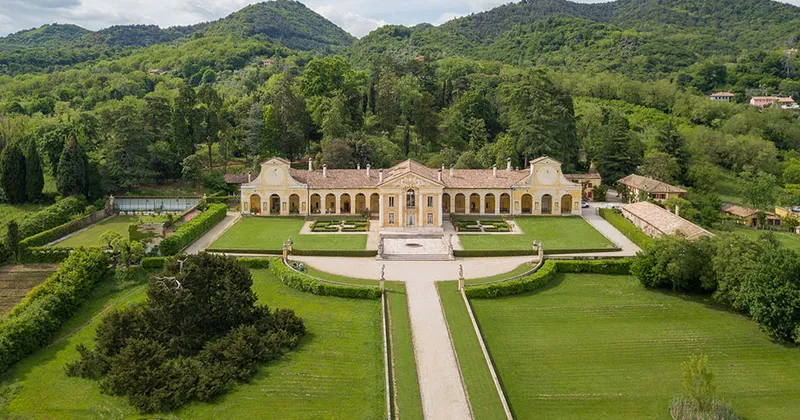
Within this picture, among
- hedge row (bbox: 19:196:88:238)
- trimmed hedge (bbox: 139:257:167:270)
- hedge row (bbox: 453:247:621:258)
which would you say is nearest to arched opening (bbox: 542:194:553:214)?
hedge row (bbox: 453:247:621:258)

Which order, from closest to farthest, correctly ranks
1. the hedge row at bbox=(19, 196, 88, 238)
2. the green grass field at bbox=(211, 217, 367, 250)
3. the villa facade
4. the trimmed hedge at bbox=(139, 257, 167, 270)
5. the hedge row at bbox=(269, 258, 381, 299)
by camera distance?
1. the hedge row at bbox=(269, 258, 381, 299)
2. the trimmed hedge at bbox=(139, 257, 167, 270)
3. the green grass field at bbox=(211, 217, 367, 250)
4. the hedge row at bbox=(19, 196, 88, 238)
5. the villa facade

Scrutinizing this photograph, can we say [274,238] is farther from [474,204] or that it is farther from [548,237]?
[548,237]

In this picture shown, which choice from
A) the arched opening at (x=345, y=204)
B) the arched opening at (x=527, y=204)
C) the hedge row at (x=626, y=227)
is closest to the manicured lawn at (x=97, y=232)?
the arched opening at (x=345, y=204)

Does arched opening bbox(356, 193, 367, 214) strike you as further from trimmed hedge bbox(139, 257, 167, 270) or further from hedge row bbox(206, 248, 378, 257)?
trimmed hedge bbox(139, 257, 167, 270)

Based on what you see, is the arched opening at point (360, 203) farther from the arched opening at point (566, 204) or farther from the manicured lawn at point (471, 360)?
the manicured lawn at point (471, 360)

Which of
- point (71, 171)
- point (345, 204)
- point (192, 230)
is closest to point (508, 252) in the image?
point (345, 204)

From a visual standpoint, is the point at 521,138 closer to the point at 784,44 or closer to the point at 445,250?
the point at 445,250
